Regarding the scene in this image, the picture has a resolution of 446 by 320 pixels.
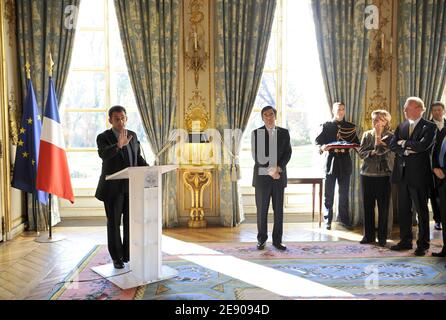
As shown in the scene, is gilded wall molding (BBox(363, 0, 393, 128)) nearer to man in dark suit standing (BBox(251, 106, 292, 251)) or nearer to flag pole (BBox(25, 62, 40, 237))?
man in dark suit standing (BBox(251, 106, 292, 251))

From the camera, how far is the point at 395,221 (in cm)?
674

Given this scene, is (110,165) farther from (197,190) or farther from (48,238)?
(197,190)

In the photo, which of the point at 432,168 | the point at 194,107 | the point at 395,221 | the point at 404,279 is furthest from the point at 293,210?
the point at 404,279

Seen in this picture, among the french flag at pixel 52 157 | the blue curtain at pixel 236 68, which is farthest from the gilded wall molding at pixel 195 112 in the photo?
the french flag at pixel 52 157

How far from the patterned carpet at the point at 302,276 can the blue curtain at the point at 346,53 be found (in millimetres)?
1930

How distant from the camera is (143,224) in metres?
3.99

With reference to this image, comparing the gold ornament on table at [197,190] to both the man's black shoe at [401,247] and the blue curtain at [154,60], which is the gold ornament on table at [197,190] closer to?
the blue curtain at [154,60]

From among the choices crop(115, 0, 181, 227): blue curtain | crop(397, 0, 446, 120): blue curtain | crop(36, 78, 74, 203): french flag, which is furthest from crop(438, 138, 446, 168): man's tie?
crop(36, 78, 74, 203): french flag

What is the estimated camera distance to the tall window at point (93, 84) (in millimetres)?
7160

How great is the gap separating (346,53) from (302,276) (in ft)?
12.4

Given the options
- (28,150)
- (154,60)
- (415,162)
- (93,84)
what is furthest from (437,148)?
(93,84)

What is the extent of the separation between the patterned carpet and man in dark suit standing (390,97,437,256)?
0.44 m

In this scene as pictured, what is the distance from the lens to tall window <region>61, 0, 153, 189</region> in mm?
7160

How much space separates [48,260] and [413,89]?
18.0ft
